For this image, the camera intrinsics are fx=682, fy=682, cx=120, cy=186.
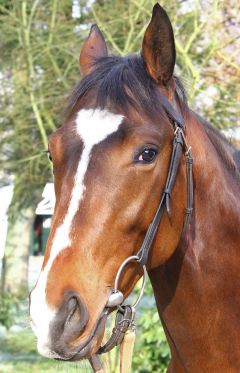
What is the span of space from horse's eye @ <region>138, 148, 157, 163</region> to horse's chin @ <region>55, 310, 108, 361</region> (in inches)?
19.0

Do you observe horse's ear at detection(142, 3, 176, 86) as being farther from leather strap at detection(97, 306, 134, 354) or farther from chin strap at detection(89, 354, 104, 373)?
chin strap at detection(89, 354, 104, 373)

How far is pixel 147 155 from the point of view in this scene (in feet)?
7.04

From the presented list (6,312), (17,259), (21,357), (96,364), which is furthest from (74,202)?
(17,259)

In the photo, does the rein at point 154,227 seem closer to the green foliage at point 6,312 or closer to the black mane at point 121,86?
the black mane at point 121,86

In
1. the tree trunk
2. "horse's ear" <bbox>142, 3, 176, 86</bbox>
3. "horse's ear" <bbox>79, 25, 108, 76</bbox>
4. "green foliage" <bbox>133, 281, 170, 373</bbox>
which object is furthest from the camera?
the tree trunk

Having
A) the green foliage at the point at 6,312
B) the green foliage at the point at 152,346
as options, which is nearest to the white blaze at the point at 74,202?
the green foliage at the point at 152,346

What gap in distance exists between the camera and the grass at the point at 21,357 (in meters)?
7.27

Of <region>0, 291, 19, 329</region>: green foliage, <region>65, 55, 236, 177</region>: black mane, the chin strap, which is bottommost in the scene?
<region>0, 291, 19, 329</region>: green foliage

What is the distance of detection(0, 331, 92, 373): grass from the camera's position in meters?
7.27

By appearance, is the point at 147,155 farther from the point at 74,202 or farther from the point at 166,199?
the point at 74,202

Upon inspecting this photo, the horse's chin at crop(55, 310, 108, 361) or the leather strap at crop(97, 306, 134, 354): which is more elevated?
the horse's chin at crop(55, 310, 108, 361)

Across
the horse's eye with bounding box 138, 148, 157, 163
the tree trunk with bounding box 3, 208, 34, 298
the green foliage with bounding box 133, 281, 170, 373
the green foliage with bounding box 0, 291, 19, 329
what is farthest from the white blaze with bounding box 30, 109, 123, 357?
the tree trunk with bounding box 3, 208, 34, 298

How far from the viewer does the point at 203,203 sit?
243 cm

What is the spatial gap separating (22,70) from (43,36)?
1.70 ft
